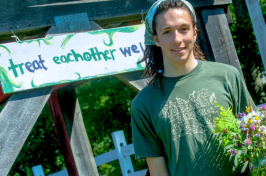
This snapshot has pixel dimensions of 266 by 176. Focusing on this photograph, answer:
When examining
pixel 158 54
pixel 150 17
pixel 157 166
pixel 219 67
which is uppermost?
pixel 150 17

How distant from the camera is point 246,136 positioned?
1.84 metres

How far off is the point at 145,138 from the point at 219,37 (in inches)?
102

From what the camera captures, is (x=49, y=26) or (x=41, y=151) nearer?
(x=49, y=26)

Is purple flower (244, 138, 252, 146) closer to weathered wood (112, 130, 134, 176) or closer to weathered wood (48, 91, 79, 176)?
weathered wood (48, 91, 79, 176)

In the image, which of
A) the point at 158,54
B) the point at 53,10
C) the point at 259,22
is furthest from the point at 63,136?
the point at 158,54

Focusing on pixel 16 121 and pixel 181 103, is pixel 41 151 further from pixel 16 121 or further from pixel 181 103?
pixel 181 103

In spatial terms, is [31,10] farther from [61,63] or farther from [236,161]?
[236,161]

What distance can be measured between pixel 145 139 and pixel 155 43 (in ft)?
1.55

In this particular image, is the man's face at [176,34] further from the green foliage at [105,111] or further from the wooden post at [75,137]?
the green foliage at [105,111]

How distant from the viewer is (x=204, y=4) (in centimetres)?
445

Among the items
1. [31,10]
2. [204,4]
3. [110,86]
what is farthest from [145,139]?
[110,86]

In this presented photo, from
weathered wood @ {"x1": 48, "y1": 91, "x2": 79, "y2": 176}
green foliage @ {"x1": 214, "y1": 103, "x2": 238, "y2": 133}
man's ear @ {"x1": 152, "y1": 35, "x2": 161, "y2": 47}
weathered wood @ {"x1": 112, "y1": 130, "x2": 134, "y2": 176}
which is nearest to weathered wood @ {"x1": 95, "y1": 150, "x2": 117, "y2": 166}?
weathered wood @ {"x1": 112, "y1": 130, "x2": 134, "y2": 176}

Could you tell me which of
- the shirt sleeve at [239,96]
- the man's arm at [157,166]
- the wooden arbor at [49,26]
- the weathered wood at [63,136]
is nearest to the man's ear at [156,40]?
the shirt sleeve at [239,96]

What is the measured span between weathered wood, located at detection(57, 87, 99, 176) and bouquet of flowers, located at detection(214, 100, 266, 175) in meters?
3.79
